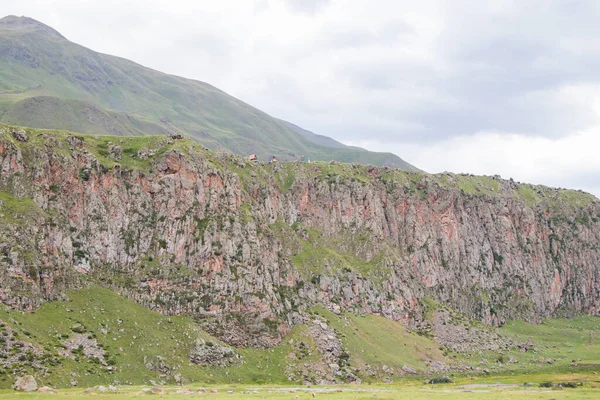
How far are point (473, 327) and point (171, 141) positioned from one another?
438 feet

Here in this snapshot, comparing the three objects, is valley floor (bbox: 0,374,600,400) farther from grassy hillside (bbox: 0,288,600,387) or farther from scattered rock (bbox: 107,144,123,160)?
scattered rock (bbox: 107,144,123,160)

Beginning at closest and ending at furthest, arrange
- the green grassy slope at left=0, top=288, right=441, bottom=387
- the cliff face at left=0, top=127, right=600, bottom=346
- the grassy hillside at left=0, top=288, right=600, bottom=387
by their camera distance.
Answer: the grassy hillside at left=0, top=288, right=600, bottom=387 → the green grassy slope at left=0, top=288, right=441, bottom=387 → the cliff face at left=0, top=127, right=600, bottom=346

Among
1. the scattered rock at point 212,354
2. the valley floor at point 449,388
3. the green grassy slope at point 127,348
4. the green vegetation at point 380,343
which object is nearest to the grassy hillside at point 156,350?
the green grassy slope at point 127,348

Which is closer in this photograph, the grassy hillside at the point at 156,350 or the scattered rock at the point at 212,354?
the grassy hillside at the point at 156,350

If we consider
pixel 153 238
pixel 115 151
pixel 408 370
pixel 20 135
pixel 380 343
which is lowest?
pixel 408 370

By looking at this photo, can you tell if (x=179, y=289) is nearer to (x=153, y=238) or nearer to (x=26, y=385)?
(x=153, y=238)

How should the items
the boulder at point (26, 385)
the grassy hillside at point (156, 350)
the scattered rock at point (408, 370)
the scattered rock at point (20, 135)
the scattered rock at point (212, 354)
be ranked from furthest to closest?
1. the scattered rock at point (408, 370)
2. the scattered rock at point (20, 135)
3. the scattered rock at point (212, 354)
4. the grassy hillside at point (156, 350)
5. the boulder at point (26, 385)

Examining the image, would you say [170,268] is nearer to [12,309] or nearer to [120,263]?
[120,263]

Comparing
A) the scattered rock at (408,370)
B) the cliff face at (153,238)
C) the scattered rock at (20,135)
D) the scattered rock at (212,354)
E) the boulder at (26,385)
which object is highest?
the scattered rock at (20,135)

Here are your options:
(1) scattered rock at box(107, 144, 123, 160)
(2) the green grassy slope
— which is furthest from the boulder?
(1) scattered rock at box(107, 144, 123, 160)

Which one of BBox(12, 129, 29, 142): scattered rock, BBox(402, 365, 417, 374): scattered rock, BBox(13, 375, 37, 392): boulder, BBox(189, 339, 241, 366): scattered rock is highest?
BBox(12, 129, 29, 142): scattered rock

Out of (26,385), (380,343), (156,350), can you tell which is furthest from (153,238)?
(380,343)

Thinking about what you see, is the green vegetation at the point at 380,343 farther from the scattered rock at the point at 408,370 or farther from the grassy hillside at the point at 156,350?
the scattered rock at the point at 408,370

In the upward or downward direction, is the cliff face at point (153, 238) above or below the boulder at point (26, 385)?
above
